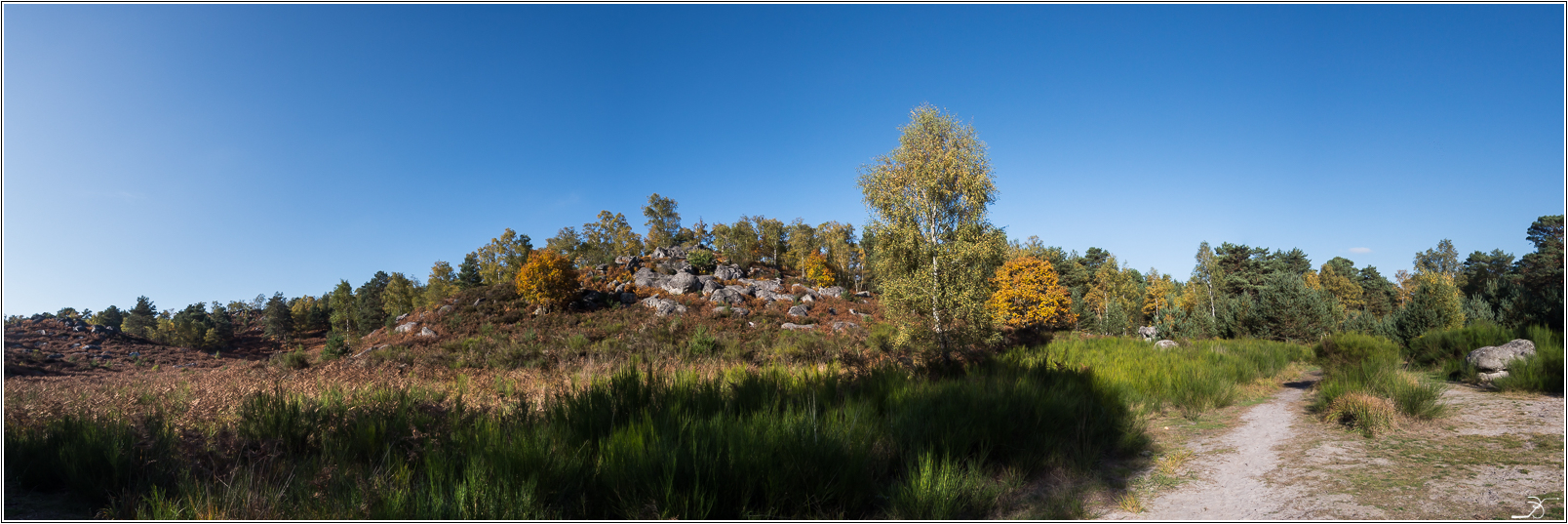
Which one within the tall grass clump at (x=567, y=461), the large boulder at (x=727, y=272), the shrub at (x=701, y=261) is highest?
the shrub at (x=701, y=261)

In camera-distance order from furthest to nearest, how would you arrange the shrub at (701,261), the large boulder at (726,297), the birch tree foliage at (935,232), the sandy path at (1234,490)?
the shrub at (701,261) → the large boulder at (726,297) → the birch tree foliage at (935,232) → the sandy path at (1234,490)

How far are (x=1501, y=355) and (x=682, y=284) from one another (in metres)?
41.3

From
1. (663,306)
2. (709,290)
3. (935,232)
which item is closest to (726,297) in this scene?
(709,290)

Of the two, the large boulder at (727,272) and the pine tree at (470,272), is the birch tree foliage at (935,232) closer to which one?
the large boulder at (727,272)

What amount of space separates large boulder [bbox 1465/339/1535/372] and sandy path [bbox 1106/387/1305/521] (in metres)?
5.86

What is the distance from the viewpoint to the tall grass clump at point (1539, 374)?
7977 millimetres

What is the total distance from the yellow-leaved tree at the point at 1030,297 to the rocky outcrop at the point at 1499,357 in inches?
971

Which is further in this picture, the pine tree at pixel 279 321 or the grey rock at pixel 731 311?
the pine tree at pixel 279 321

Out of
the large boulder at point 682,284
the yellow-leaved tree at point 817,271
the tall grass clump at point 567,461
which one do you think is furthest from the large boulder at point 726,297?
the tall grass clump at point 567,461

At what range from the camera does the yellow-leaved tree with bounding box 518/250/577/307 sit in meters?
37.5

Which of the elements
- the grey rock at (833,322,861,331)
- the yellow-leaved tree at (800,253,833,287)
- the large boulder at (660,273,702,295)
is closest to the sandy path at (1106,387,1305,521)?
the grey rock at (833,322,861,331)

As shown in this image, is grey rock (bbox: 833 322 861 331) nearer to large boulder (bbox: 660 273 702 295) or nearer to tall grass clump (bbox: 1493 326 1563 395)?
large boulder (bbox: 660 273 702 295)

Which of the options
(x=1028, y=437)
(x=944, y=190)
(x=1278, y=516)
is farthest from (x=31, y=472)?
(x=944, y=190)

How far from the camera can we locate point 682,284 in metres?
44.9
